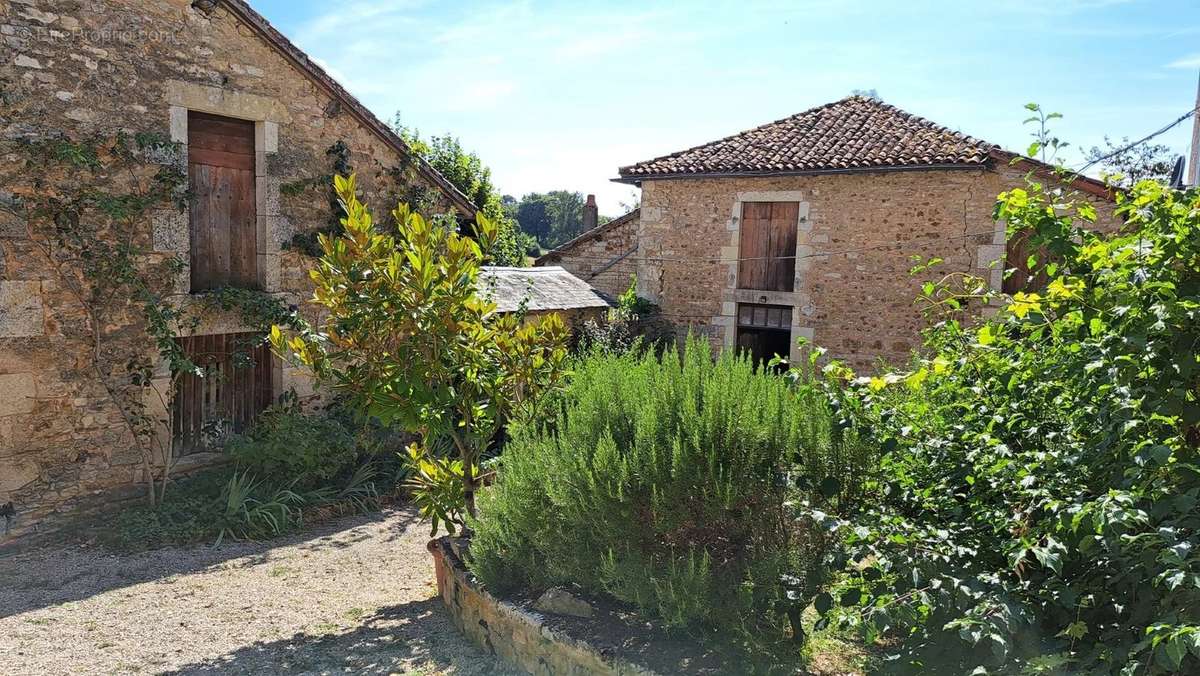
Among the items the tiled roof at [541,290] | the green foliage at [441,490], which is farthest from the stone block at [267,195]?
the green foliage at [441,490]

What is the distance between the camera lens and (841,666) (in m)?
4.04

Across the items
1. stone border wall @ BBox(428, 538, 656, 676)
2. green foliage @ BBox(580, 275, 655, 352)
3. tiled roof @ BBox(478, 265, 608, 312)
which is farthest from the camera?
green foliage @ BBox(580, 275, 655, 352)

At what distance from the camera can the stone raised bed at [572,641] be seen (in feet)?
12.5

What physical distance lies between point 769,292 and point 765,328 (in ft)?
2.24

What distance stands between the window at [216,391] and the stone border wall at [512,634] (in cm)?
370

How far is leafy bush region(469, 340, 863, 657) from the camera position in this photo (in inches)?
149

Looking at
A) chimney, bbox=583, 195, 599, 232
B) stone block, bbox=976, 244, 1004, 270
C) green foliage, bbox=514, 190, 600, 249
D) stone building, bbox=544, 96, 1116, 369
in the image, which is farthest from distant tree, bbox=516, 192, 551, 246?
stone block, bbox=976, 244, 1004, 270

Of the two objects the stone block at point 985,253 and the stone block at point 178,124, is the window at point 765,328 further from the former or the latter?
the stone block at point 178,124

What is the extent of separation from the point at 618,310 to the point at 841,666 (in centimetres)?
951

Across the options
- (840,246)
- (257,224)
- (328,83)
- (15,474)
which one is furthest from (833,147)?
(15,474)

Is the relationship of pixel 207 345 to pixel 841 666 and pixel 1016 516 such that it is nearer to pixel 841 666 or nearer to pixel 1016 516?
pixel 841 666

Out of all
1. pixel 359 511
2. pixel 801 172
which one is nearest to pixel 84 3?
pixel 359 511

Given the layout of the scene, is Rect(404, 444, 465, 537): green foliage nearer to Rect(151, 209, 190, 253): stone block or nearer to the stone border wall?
the stone border wall

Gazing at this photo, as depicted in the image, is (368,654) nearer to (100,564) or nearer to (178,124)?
(100,564)
